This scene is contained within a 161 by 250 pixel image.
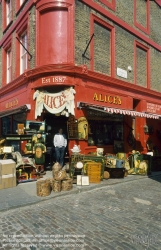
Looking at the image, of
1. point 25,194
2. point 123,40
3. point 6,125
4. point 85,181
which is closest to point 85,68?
point 123,40

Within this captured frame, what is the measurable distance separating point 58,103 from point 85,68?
89.2 inches

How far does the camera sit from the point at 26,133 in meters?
9.02

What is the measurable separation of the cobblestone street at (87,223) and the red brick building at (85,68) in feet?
13.8

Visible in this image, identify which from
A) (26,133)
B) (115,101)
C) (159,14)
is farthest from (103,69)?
(159,14)

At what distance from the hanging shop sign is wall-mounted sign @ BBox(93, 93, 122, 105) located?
173 centimetres

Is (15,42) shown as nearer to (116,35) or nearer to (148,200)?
(116,35)


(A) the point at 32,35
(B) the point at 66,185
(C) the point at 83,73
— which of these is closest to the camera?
(B) the point at 66,185

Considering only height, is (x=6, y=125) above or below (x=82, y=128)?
above

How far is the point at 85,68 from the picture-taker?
10117mm

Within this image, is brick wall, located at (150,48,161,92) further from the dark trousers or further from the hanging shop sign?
the dark trousers

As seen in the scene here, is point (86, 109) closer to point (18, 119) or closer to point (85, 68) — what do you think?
point (85, 68)

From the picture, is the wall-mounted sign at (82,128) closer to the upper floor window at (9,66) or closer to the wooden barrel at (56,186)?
the wooden barrel at (56,186)

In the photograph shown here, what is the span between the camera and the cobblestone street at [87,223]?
12.1ft

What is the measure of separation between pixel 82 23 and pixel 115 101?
183 inches
